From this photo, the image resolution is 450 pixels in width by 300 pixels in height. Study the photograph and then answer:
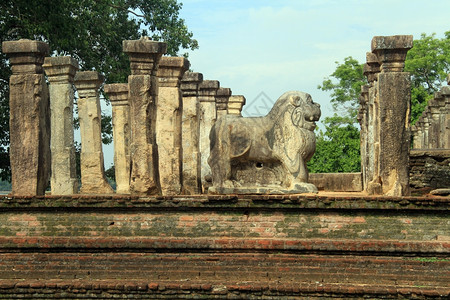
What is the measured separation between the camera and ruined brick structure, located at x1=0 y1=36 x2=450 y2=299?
30.6 feet

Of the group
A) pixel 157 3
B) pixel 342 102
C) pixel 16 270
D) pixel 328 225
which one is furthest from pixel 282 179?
pixel 342 102

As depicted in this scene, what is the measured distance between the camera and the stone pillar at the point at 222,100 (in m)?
17.1

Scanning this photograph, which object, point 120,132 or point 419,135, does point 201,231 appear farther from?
point 419,135

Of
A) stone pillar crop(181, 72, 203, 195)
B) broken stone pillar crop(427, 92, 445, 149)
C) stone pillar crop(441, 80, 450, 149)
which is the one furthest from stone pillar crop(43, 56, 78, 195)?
broken stone pillar crop(427, 92, 445, 149)

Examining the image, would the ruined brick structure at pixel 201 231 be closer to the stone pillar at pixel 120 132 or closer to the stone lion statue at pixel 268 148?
the stone lion statue at pixel 268 148

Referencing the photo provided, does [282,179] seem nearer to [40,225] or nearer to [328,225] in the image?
[328,225]

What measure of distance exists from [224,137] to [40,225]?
3.12 meters

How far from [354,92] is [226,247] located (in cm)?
2608

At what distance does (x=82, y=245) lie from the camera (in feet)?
32.7

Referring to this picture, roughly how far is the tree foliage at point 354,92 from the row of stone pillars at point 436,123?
2024 millimetres

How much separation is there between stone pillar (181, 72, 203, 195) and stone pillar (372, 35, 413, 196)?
175 inches

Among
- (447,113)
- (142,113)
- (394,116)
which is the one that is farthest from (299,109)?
(447,113)

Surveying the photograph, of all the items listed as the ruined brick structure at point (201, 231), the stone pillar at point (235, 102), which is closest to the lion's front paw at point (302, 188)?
the ruined brick structure at point (201, 231)

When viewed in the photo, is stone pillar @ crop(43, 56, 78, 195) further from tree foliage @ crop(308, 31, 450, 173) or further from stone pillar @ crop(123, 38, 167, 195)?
tree foliage @ crop(308, 31, 450, 173)
